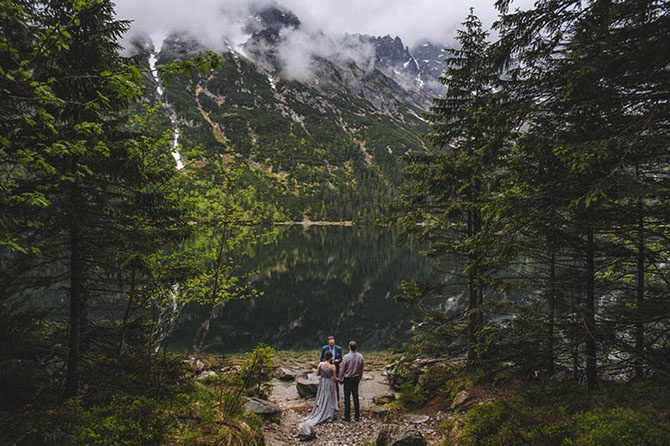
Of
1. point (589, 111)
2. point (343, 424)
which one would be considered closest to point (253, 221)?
point (343, 424)

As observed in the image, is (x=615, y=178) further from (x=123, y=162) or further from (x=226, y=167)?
(x=123, y=162)

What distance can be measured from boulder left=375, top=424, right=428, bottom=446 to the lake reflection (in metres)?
4.88

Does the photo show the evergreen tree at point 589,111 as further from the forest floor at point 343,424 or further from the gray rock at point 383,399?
the gray rock at point 383,399

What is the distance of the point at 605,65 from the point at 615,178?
1595mm

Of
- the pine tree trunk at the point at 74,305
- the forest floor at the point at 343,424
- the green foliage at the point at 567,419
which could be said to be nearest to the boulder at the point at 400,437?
the forest floor at the point at 343,424

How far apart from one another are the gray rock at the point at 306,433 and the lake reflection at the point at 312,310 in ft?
14.7

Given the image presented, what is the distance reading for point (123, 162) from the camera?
715cm

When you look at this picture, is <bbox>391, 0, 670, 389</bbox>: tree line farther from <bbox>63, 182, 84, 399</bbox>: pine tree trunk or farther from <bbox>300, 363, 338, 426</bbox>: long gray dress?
<bbox>63, 182, 84, 399</bbox>: pine tree trunk

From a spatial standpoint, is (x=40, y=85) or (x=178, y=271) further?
(x=178, y=271)

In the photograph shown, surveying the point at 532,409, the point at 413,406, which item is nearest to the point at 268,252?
the point at 413,406

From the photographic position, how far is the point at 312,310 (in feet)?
121

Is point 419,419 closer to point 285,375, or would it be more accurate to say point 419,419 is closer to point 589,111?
point 589,111

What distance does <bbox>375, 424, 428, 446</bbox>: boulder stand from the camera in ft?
25.0

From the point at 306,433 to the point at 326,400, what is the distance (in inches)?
58.6
